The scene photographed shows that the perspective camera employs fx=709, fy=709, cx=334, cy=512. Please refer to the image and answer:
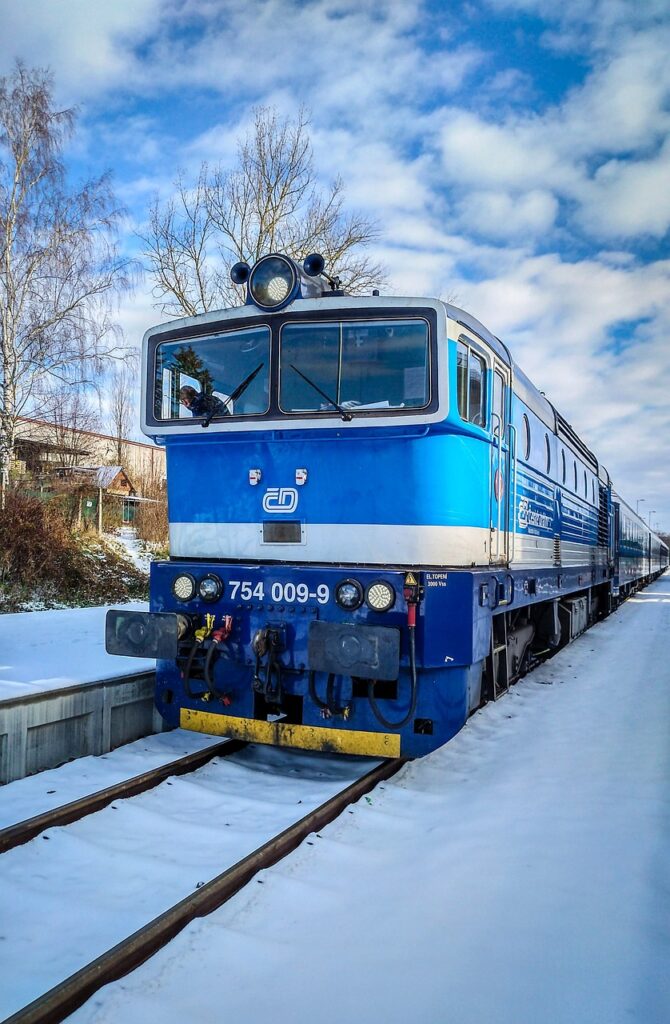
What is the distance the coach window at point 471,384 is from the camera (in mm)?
4766

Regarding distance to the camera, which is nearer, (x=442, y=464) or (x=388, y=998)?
(x=388, y=998)

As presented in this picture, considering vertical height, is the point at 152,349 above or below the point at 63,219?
below

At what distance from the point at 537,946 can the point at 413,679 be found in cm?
179

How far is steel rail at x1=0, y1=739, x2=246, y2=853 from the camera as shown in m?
3.64

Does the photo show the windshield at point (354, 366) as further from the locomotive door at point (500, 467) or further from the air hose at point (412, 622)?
the air hose at point (412, 622)

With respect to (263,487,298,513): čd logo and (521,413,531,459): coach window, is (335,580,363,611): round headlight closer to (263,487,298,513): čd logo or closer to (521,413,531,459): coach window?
(263,487,298,513): čd logo

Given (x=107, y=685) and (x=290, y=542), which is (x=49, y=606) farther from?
(x=290, y=542)

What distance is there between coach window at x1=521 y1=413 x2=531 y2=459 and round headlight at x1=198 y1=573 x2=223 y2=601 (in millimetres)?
3293

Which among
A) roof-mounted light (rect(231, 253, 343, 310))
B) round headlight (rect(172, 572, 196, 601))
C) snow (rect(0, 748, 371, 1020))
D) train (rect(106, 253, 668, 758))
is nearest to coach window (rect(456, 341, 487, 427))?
train (rect(106, 253, 668, 758))

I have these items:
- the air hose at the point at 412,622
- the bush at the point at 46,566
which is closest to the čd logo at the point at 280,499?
the air hose at the point at 412,622

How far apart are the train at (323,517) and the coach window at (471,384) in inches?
A: 0.9

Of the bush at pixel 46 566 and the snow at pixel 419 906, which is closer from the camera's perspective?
the snow at pixel 419 906

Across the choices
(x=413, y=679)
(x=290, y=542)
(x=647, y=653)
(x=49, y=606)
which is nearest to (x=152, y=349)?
(x=290, y=542)

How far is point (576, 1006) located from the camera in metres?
2.46
